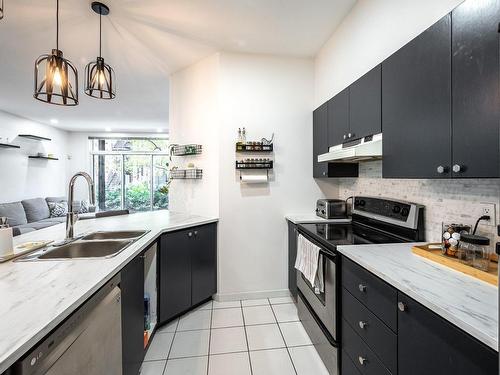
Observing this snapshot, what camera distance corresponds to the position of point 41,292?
944mm

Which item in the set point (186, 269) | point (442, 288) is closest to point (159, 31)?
point (186, 269)

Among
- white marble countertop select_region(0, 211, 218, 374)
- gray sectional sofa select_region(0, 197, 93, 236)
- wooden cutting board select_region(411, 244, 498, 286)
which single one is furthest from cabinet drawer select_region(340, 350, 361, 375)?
gray sectional sofa select_region(0, 197, 93, 236)

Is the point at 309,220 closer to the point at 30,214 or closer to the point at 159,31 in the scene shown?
the point at 159,31

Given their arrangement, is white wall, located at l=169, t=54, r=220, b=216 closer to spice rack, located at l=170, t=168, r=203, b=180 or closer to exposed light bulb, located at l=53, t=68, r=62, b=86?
spice rack, located at l=170, t=168, r=203, b=180

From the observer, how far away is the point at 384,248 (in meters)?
1.45

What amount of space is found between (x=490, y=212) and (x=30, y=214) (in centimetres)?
696

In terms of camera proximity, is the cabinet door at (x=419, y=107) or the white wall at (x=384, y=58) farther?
the white wall at (x=384, y=58)

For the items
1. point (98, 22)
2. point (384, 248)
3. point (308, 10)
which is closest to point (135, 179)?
point (98, 22)

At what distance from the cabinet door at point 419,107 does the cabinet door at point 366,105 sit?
0.19ft

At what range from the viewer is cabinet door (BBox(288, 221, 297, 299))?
98.1 inches

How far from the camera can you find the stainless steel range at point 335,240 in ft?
5.19

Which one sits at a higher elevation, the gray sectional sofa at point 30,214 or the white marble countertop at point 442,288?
the white marble countertop at point 442,288

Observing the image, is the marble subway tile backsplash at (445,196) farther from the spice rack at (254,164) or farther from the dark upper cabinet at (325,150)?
the spice rack at (254,164)

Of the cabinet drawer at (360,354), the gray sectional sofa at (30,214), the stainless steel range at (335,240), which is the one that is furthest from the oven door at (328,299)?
the gray sectional sofa at (30,214)
